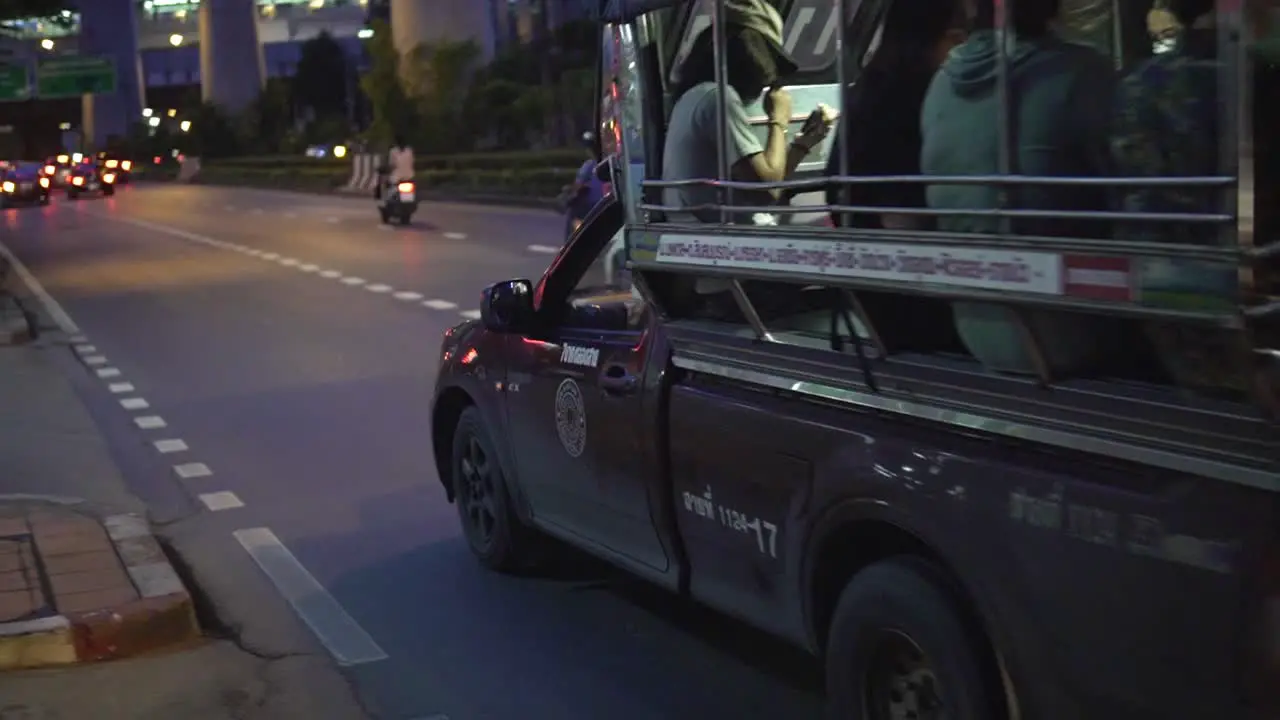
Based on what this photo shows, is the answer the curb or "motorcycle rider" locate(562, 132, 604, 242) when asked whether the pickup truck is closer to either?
the curb

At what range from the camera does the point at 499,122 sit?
58.7 m

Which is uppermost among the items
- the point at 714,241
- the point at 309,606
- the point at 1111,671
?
the point at 714,241

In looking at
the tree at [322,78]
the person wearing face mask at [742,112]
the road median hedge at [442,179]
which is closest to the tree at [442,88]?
the road median hedge at [442,179]

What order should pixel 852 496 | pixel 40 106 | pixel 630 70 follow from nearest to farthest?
pixel 852 496 < pixel 630 70 < pixel 40 106

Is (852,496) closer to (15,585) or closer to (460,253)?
(15,585)

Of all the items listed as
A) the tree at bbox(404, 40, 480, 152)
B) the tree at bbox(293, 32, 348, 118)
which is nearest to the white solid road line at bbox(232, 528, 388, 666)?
the tree at bbox(404, 40, 480, 152)

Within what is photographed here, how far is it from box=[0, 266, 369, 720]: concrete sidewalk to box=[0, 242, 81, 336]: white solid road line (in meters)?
10.5

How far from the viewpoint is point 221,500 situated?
30.3 ft

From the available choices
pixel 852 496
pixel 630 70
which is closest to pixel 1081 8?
pixel 852 496

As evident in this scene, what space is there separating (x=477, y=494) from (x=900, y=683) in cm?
330

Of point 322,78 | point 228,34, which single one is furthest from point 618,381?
point 228,34

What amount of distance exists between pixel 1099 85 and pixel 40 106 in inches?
5696

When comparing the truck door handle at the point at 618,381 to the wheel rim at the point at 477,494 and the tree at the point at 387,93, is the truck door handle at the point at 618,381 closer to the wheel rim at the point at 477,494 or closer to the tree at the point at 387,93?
the wheel rim at the point at 477,494

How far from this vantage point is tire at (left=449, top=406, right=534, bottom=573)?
22.9 feet
